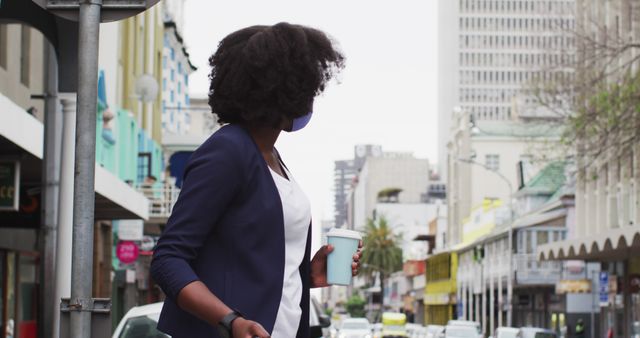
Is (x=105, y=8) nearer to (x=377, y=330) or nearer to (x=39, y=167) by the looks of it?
(x=39, y=167)

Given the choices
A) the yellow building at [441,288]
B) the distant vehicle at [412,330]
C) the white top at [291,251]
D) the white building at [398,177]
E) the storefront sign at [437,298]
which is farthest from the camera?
the white building at [398,177]

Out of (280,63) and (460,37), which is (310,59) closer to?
(280,63)

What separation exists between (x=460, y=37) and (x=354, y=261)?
193695 millimetres

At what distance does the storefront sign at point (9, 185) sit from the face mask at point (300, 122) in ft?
47.9

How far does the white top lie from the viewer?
369 cm

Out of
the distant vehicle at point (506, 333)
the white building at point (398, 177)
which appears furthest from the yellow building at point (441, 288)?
the distant vehicle at point (506, 333)

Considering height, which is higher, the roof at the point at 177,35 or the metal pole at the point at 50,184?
the roof at the point at 177,35

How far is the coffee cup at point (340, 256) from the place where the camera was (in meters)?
4.09

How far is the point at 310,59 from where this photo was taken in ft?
12.5

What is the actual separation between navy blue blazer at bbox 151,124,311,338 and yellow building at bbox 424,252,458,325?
100741 millimetres

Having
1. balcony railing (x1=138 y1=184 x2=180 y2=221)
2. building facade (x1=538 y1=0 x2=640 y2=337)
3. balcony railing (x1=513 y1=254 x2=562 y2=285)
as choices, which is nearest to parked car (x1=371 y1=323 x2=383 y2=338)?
balcony railing (x1=513 y1=254 x2=562 y2=285)

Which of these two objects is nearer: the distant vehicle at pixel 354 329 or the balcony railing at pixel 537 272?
the distant vehicle at pixel 354 329

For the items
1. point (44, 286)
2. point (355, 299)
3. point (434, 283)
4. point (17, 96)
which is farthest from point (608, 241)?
point (355, 299)

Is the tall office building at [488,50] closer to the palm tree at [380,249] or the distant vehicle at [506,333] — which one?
the palm tree at [380,249]
